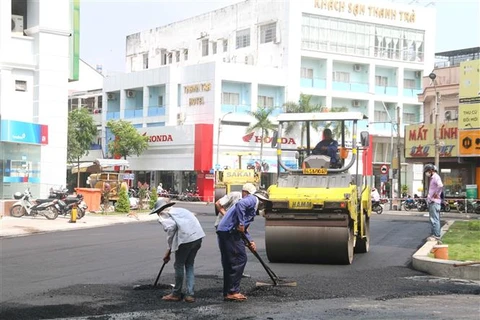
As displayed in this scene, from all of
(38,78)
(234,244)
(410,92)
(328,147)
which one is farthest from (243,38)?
(234,244)

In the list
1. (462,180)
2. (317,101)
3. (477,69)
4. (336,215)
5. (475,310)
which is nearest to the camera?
(475,310)

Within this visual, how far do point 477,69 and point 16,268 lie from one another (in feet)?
104

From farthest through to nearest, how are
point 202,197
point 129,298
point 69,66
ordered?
point 202,197
point 69,66
point 129,298

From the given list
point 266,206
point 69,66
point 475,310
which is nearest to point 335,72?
point 69,66

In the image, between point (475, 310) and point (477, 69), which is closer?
point (475, 310)

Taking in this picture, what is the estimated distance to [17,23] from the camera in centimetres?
3466

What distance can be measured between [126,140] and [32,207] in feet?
119

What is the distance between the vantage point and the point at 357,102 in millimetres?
69625

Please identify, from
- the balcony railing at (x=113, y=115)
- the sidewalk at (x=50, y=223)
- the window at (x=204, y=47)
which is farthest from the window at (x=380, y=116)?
the sidewalk at (x=50, y=223)

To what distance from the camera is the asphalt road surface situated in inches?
347

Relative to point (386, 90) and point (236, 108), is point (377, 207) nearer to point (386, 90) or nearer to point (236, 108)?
point (236, 108)

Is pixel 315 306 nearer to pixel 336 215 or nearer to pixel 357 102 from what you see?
pixel 336 215

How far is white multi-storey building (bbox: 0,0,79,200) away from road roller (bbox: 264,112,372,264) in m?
19.9

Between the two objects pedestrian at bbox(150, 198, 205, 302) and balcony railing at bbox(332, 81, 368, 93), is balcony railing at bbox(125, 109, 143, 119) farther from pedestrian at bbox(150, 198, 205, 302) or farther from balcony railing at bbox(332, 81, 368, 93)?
pedestrian at bbox(150, 198, 205, 302)
